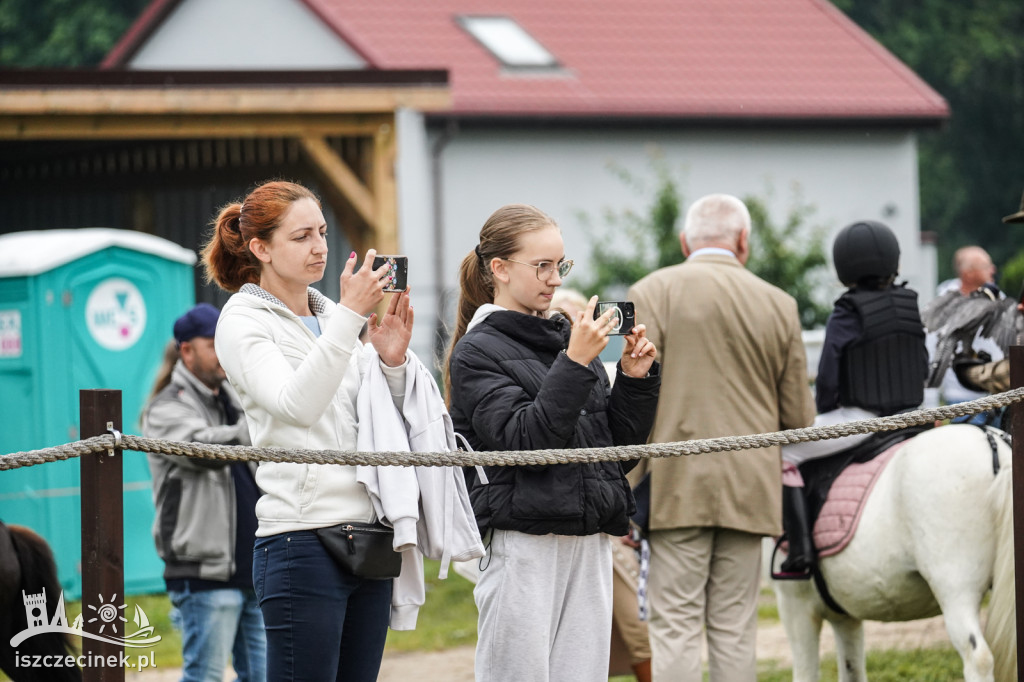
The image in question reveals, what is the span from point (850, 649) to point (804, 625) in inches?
9.5

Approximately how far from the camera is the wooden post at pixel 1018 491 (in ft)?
13.8

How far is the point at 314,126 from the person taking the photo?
467 inches

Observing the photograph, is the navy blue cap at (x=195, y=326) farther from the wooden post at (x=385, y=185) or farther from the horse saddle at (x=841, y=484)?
the wooden post at (x=385, y=185)

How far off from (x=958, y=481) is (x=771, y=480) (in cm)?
69

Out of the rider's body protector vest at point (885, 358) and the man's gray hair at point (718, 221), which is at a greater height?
the man's gray hair at point (718, 221)

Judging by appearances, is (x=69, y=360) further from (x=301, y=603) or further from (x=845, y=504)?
(x=301, y=603)

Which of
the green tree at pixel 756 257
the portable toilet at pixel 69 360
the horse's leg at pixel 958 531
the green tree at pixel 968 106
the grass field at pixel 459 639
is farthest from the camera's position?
the green tree at pixel 968 106

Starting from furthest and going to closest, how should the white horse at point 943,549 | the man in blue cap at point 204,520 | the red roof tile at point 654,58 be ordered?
the red roof tile at point 654,58 → the man in blue cap at point 204,520 → the white horse at point 943,549

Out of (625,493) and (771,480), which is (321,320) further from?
(771,480)

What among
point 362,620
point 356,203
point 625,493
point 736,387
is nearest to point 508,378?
point 625,493

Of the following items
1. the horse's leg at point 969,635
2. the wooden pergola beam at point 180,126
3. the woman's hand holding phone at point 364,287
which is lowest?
the horse's leg at point 969,635

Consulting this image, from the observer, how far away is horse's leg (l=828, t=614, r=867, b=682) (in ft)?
18.8

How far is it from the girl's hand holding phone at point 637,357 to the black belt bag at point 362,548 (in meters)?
0.83

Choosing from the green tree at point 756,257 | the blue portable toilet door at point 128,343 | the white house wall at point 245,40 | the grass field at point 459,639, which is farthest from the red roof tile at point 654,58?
the grass field at point 459,639
